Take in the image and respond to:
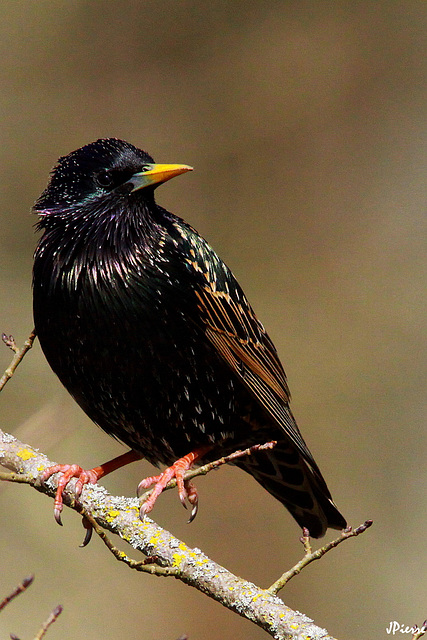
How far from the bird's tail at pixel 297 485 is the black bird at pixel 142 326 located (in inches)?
0.8

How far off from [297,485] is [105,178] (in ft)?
5.44

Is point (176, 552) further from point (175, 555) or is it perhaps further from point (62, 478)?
point (62, 478)

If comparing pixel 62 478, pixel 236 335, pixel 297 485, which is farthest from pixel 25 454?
pixel 297 485

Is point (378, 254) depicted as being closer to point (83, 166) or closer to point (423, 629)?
point (83, 166)

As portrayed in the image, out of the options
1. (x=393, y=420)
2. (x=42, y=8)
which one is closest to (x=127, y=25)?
(x=42, y=8)

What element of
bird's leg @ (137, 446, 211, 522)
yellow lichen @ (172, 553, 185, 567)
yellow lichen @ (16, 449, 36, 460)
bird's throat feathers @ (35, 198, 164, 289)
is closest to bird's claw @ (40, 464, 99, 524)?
yellow lichen @ (16, 449, 36, 460)

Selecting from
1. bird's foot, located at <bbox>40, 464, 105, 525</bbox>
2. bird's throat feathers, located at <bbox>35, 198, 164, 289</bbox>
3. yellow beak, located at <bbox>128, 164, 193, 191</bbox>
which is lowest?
bird's foot, located at <bbox>40, 464, 105, 525</bbox>

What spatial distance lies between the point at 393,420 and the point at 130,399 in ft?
13.4

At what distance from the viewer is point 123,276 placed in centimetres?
319

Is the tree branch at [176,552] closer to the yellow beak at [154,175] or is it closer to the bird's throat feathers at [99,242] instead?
the bird's throat feathers at [99,242]

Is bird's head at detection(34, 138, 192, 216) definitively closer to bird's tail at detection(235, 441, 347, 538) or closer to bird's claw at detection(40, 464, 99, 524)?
bird's claw at detection(40, 464, 99, 524)

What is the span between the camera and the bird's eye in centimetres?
335

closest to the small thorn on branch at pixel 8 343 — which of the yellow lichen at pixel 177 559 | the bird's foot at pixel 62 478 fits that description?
the bird's foot at pixel 62 478

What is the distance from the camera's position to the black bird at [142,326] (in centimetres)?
317
